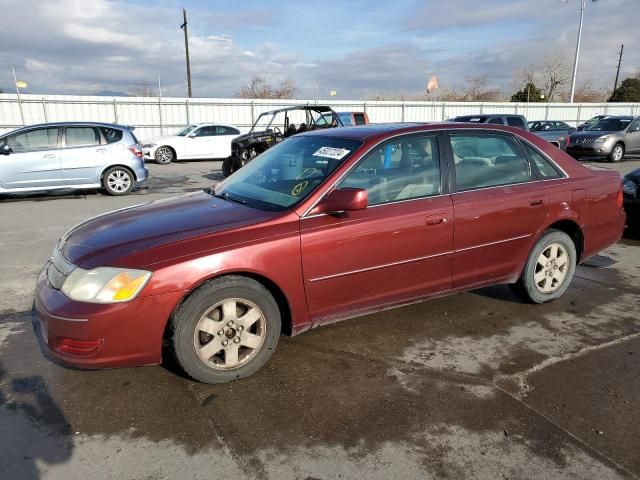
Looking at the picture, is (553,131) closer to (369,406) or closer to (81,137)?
(81,137)

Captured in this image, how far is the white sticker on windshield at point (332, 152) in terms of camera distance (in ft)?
11.5

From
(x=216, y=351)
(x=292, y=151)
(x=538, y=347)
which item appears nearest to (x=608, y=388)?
(x=538, y=347)

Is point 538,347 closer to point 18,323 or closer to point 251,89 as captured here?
point 18,323

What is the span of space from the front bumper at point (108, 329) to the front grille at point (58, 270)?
3.3 inches

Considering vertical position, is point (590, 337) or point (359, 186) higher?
point (359, 186)

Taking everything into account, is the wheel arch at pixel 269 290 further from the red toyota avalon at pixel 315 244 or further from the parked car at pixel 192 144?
the parked car at pixel 192 144

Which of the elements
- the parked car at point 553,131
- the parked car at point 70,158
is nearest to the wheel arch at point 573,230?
the parked car at point 70,158

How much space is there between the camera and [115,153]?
1060cm

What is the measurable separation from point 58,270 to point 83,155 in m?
8.25

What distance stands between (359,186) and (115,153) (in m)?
8.72

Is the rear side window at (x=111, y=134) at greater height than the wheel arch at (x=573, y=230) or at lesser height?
greater

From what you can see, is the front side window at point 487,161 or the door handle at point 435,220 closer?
the door handle at point 435,220

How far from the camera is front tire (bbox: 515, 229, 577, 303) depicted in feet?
13.8

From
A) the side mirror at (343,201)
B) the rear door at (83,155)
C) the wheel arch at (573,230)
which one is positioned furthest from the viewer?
the rear door at (83,155)
